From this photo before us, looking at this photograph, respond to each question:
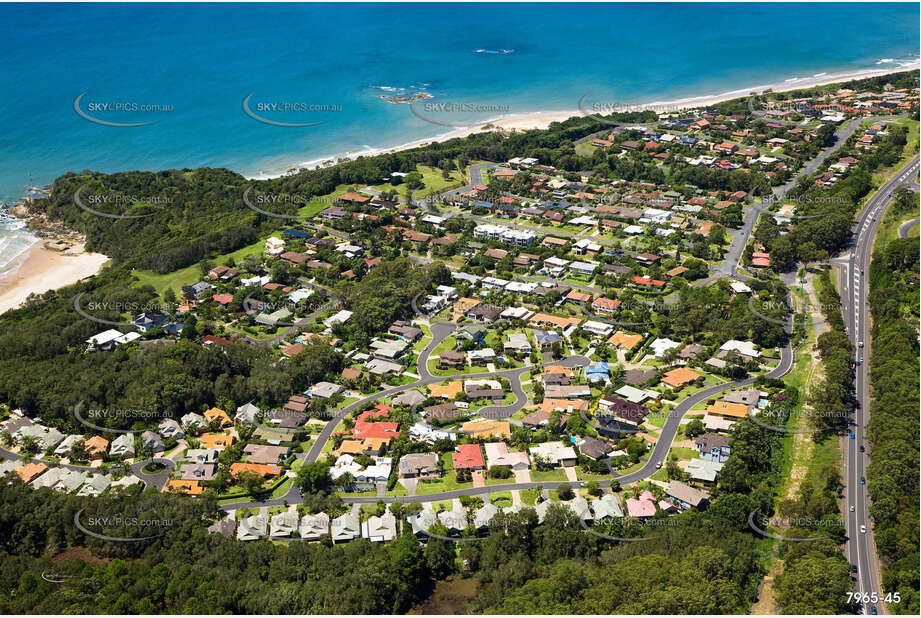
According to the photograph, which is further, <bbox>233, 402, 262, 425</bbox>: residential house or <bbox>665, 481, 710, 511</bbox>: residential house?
<bbox>233, 402, 262, 425</bbox>: residential house

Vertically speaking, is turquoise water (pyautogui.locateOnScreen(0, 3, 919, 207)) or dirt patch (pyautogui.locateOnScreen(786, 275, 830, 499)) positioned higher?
turquoise water (pyautogui.locateOnScreen(0, 3, 919, 207))

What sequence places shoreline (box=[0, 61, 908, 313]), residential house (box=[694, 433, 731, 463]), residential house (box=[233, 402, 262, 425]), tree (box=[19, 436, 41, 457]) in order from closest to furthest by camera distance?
residential house (box=[694, 433, 731, 463]) → tree (box=[19, 436, 41, 457]) → residential house (box=[233, 402, 262, 425]) → shoreline (box=[0, 61, 908, 313])

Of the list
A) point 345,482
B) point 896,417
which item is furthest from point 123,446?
point 896,417

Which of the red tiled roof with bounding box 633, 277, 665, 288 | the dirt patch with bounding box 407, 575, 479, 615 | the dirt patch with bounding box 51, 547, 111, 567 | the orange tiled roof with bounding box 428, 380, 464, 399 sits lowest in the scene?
the dirt patch with bounding box 407, 575, 479, 615

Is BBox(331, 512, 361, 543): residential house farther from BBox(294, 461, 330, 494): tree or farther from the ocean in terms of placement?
the ocean

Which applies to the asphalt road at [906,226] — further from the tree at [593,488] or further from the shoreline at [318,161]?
the shoreline at [318,161]

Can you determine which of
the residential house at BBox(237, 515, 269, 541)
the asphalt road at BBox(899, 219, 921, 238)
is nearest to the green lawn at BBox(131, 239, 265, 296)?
the residential house at BBox(237, 515, 269, 541)

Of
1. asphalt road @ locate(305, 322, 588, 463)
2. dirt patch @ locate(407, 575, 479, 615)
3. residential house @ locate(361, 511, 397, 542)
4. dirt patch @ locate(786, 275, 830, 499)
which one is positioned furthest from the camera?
asphalt road @ locate(305, 322, 588, 463)
